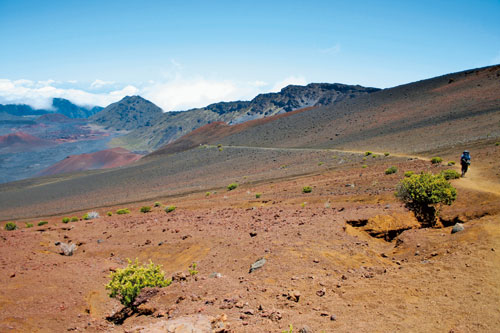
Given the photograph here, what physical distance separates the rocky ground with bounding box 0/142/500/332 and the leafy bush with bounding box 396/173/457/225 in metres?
0.44

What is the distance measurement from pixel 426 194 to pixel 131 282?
29.4 ft

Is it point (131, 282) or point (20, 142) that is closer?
point (131, 282)

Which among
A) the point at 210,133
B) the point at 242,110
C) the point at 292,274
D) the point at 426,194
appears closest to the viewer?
the point at 292,274

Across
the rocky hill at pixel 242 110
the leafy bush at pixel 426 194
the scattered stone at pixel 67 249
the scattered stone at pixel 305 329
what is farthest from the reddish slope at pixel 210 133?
the scattered stone at pixel 305 329

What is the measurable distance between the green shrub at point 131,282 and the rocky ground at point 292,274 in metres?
0.31

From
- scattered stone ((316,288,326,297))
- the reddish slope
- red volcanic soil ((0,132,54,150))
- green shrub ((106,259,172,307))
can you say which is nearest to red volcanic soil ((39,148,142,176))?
the reddish slope

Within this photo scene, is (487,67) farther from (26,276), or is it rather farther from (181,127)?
(181,127)

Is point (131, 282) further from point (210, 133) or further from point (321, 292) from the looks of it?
point (210, 133)

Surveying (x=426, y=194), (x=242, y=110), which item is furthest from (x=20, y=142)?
(x=426, y=194)

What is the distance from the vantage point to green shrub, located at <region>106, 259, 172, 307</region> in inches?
284

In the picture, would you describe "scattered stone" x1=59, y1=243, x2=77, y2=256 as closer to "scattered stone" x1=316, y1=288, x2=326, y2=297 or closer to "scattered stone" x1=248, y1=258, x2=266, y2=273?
"scattered stone" x1=248, y1=258, x2=266, y2=273

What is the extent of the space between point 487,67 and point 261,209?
65067 mm

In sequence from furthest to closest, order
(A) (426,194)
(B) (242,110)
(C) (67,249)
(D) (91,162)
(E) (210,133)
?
1. (B) (242,110)
2. (D) (91,162)
3. (E) (210,133)
4. (C) (67,249)
5. (A) (426,194)

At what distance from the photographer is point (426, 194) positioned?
33.9ft
